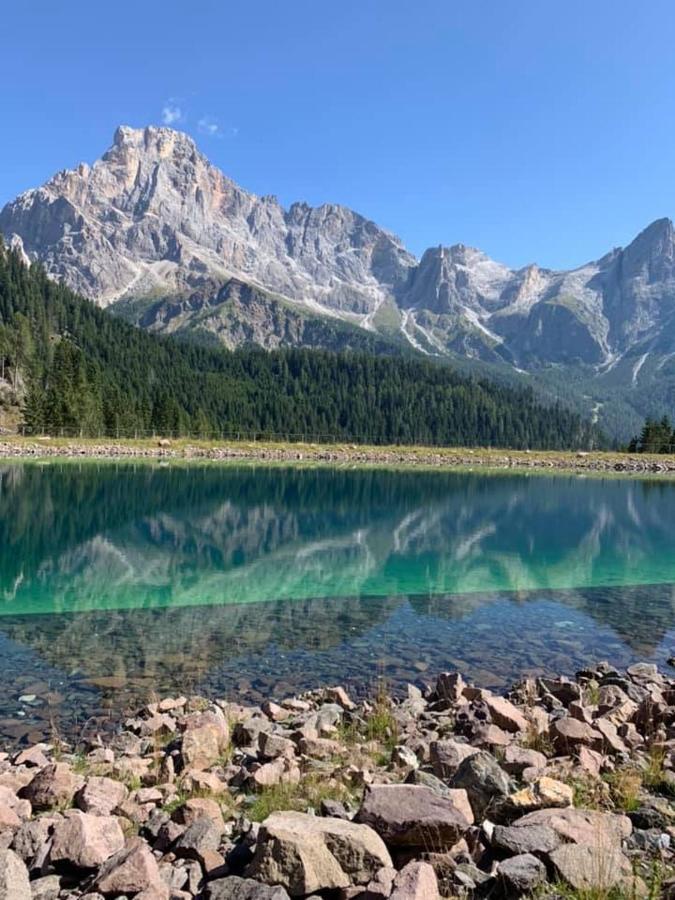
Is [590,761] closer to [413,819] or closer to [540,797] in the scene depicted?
[540,797]

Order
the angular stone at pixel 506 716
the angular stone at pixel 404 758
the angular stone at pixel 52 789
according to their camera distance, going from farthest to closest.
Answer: the angular stone at pixel 506 716
the angular stone at pixel 404 758
the angular stone at pixel 52 789

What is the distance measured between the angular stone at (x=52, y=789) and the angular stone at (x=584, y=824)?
480 cm

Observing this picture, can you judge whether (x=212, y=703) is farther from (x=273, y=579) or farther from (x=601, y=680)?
(x=273, y=579)

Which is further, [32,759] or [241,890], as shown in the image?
[32,759]

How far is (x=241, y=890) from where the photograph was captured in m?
4.76

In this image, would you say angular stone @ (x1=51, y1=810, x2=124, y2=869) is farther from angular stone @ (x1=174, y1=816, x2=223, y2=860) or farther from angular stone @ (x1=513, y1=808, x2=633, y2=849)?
angular stone @ (x1=513, y1=808, x2=633, y2=849)

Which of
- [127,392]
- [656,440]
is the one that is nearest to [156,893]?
[127,392]

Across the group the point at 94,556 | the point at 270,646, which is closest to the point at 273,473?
the point at 94,556

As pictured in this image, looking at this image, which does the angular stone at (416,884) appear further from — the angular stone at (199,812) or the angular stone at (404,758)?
the angular stone at (404,758)

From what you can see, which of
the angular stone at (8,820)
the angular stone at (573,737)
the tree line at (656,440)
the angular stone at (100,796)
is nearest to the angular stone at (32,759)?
the angular stone at (100,796)

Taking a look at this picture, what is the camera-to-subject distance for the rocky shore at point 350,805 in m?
4.83

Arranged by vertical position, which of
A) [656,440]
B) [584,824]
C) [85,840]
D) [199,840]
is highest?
[656,440]

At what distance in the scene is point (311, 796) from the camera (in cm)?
696

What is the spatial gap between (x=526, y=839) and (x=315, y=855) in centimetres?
181
